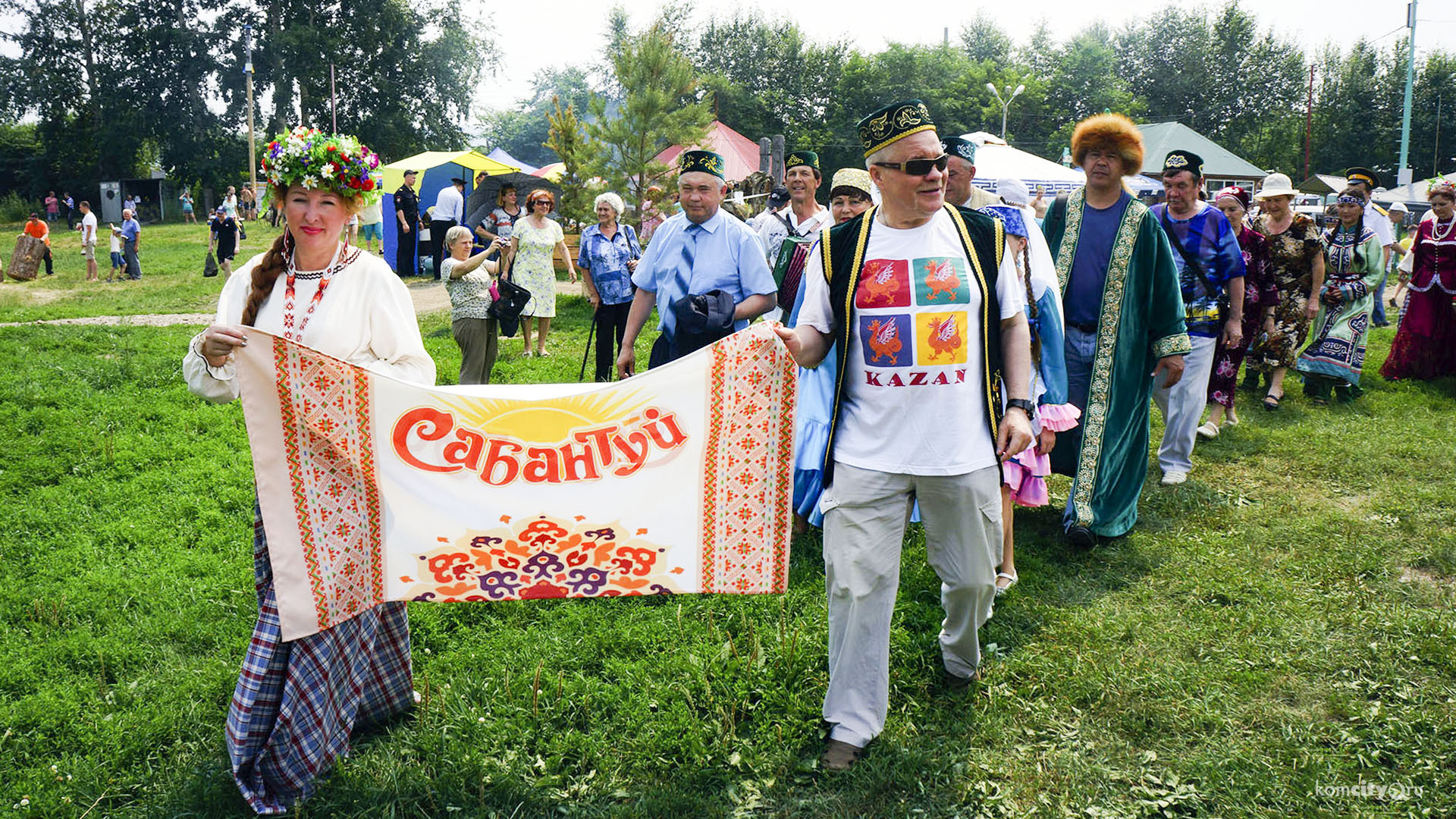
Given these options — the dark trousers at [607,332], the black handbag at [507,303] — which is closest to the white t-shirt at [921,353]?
the black handbag at [507,303]

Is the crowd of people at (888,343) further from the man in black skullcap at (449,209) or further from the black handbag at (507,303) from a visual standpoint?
the man in black skullcap at (449,209)

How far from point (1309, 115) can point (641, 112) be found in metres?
48.6

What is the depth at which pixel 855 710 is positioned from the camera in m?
3.38

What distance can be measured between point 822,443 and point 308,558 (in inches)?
109

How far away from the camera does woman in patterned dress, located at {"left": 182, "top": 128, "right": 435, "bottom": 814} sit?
3135mm

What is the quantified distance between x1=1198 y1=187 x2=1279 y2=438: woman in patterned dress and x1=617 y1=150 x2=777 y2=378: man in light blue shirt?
4495 mm

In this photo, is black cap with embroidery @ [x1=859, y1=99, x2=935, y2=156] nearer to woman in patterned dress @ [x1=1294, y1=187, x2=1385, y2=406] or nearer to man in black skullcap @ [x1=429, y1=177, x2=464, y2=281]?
woman in patterned dress @ [x1=1294, y1=187, x2=1385, y2=406]

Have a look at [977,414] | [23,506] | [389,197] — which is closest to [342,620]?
[977,414]

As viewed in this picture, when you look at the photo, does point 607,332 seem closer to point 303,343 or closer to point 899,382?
point 303,343

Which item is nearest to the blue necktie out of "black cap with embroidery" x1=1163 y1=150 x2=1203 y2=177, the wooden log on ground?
"black cap with embroidery" x1=1163 y1=150 x2=1203 y2=177

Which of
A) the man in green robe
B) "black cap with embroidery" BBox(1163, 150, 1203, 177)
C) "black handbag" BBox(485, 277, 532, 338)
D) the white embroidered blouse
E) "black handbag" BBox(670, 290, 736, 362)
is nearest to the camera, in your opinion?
the white embroidered blouse

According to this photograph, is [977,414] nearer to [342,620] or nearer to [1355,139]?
[342,620]

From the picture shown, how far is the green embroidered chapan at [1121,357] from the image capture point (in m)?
5.19

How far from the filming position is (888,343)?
323 centimetres
